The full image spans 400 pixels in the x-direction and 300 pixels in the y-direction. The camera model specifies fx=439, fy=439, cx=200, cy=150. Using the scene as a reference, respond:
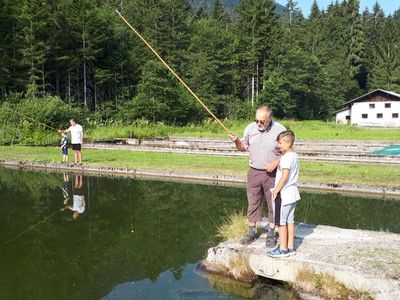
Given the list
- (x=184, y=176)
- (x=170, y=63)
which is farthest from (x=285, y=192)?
(x=170, y=63)

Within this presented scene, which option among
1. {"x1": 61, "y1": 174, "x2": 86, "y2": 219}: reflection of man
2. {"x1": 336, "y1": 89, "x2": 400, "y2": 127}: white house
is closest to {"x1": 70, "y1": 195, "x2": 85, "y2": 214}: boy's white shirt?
{"x1": 61, "y1": 174, "x2": 86, "y2": 219}: reflection of man

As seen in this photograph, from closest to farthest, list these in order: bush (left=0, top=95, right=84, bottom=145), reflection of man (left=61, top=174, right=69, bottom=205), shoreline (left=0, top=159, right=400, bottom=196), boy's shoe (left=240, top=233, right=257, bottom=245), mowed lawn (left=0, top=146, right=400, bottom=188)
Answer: boy's shoe (left=240, top=233, right=257, bottom=245), reflection of man (left=61, top=174, right=69, bottom=205), shoreline (left=0, top=159, right=400, bottom=196), mowed lawn (left=0, top=146, right=400, bottom=188), bush (left=0, top=95, right=84, bottom=145)

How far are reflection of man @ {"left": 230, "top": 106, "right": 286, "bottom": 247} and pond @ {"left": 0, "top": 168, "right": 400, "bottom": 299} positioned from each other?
99 centimetres

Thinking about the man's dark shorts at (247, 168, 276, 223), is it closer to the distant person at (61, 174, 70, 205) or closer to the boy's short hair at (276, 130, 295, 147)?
the boy's short hair at (276, 130, 295, 147)

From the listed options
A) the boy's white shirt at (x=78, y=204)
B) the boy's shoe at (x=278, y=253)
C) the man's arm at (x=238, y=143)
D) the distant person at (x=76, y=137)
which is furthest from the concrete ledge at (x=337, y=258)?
the distant person at (x=76, y=137)

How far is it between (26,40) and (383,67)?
65.9 metres

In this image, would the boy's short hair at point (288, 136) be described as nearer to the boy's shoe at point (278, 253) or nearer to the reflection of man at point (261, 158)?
the reflection of man at point (261, 158)

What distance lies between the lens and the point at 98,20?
4994 cm

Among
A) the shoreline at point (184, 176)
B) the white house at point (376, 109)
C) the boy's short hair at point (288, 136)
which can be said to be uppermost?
the white house at point (376, 109)

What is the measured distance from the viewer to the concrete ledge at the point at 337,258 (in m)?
5.15

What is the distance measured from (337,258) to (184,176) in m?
9.73

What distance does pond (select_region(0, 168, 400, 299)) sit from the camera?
6.01 m

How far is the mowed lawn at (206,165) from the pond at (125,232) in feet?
5.28

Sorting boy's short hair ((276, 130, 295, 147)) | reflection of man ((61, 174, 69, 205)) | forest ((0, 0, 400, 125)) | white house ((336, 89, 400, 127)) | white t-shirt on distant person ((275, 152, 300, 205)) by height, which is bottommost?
reflection of man ((61, 174, 69, 205))
